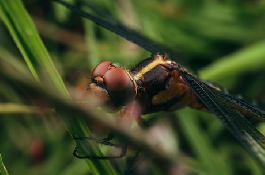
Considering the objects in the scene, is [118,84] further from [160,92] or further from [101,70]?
[160,92]

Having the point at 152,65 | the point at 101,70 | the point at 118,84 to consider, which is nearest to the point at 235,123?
the point at 118,84

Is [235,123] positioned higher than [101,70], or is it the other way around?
[101,70]

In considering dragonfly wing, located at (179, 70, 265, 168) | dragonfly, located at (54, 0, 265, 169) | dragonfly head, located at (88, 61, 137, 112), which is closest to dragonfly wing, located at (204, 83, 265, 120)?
dragonfly, located at (54, 0, 265, 169)

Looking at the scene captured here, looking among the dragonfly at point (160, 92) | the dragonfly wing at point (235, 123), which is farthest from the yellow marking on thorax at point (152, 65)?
the dragonfly wing at point (235, 123)

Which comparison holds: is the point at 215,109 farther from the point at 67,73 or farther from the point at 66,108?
the point at 67,73

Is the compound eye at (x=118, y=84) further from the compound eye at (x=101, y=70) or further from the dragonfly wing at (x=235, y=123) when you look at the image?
the dragonfly wing at (x=235, y=123)

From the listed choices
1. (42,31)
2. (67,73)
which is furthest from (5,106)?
(42,31)

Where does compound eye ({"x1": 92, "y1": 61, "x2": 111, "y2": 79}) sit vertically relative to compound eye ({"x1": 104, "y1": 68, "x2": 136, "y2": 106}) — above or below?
above

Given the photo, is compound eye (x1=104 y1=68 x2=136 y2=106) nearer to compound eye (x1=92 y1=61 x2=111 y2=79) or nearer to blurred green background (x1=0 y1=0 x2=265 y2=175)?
compound eye (x1=92 y1=61 x2=111 y2=79)
